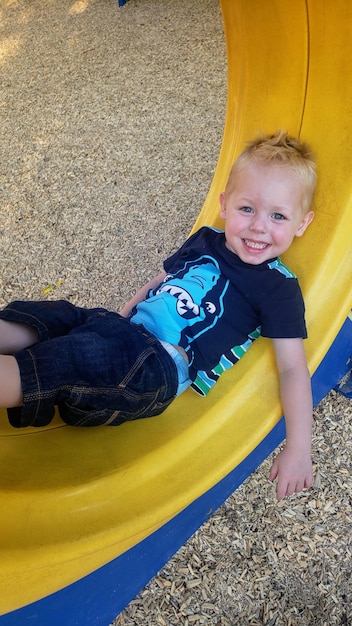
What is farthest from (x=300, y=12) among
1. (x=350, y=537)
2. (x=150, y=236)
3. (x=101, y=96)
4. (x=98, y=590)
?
(x=101, y=96)

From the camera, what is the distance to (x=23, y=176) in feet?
8.59

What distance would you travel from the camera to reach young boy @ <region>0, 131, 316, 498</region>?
1086 millimetres

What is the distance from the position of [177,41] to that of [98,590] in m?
3.07

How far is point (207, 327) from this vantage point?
1.25m

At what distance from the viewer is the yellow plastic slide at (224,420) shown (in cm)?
100

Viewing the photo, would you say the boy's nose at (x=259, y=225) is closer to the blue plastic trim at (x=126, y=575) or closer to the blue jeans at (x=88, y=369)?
the blue jeans at (x=88, y=369)

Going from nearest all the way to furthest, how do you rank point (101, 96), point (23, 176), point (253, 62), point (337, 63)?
point (337, 63)
point (253, 62)
point (23, 176)
point (101, 96)

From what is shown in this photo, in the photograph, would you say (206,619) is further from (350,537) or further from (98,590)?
(350,537)

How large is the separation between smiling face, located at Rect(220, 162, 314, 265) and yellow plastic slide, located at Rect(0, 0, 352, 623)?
0.15 meters

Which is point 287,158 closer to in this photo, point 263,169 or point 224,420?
point 263,169

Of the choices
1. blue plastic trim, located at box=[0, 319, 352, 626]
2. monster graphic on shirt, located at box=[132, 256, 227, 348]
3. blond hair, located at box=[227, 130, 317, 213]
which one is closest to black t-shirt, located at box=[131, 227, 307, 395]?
monster graphic on shirt, located at box=[132, 256, 227, 348]

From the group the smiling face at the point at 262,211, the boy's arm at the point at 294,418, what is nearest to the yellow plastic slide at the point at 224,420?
the boy's arm at the point at 294,418

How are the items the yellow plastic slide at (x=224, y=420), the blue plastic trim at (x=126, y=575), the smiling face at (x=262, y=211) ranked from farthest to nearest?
1. the smiling face at (x=262, y=211)
2. the blue plastic trim at (x=126, y=575)
3. the yellow plastic slide at (x=224, y=420)

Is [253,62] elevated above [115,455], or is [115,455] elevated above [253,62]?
[253,62]
